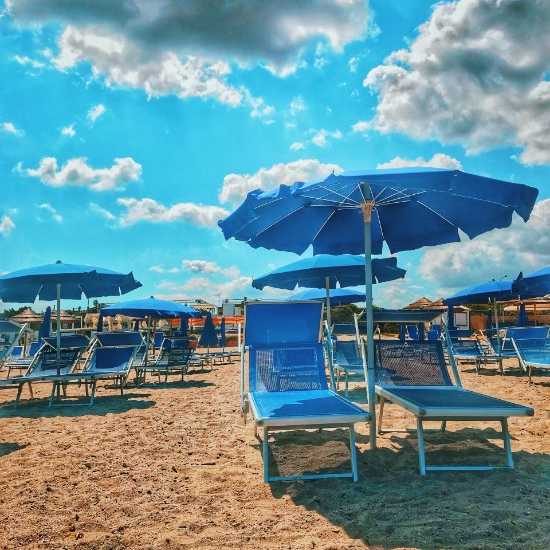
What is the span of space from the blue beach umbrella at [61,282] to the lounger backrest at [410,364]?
476 cm

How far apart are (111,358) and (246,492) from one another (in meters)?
5.20

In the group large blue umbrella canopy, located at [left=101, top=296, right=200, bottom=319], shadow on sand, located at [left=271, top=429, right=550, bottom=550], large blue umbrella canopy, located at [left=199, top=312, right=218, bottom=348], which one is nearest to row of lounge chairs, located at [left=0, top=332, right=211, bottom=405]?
large blue umbrella canopy, located at [left=101, top=296, right=200, bottom=319]

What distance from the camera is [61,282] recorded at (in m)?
7.60

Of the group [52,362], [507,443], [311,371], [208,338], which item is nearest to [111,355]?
[52,362]

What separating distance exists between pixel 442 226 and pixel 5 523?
4.34 metres

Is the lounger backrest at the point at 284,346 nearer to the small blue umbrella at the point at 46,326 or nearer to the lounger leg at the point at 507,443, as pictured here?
the lounger leg at the point at 507,443

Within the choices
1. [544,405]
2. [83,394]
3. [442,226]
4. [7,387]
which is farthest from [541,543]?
[7,387]

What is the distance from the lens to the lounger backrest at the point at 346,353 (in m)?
7.37

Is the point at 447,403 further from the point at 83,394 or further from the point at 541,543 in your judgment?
the point at 83,394

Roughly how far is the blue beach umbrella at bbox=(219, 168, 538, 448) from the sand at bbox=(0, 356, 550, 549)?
0.69 m

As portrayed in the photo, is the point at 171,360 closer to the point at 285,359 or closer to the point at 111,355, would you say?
the point at 111,355

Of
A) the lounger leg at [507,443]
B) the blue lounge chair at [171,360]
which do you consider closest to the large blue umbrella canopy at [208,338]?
the blue lounge chair at [171,360]

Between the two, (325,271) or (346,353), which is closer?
(346,353)

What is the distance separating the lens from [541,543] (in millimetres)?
2311
